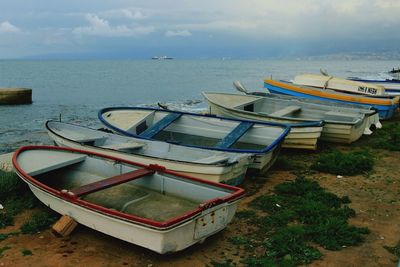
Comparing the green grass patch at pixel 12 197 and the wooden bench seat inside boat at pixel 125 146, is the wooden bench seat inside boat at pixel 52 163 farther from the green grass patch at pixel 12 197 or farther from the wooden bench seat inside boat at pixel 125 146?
the wooden bench seat inside boat at pixel 125 146

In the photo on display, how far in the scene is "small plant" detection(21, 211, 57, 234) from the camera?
20.1ft

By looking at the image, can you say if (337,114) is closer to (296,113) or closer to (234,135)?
(296,113)

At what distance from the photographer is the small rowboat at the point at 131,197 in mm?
5031

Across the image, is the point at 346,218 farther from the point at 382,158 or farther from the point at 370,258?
the point at 382,158

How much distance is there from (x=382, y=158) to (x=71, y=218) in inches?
328

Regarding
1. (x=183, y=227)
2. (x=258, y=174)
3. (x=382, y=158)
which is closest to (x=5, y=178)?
(x=183, y=227)

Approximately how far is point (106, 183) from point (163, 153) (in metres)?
2.65

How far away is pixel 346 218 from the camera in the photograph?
260 inches

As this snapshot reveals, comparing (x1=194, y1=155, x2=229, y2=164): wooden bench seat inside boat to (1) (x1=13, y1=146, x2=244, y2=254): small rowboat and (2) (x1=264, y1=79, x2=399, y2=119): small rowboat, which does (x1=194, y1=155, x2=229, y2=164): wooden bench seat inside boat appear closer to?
(1) (x1=13, y1=146, x2=244, y2=254): small rowboat

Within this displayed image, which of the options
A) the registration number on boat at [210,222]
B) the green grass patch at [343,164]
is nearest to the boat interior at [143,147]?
the registration number on boat at [210,222]

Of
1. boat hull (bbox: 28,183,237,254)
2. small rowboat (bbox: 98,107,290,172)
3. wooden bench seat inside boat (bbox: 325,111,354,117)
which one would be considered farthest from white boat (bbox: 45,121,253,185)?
wooden bench seat inside boat (bbox: 325,111,354,117)

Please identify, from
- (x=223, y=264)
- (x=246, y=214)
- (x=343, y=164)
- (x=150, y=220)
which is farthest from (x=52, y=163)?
(x=343, y=164)

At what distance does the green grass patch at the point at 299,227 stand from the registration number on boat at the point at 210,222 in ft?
1.67

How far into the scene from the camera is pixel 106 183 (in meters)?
5.99
